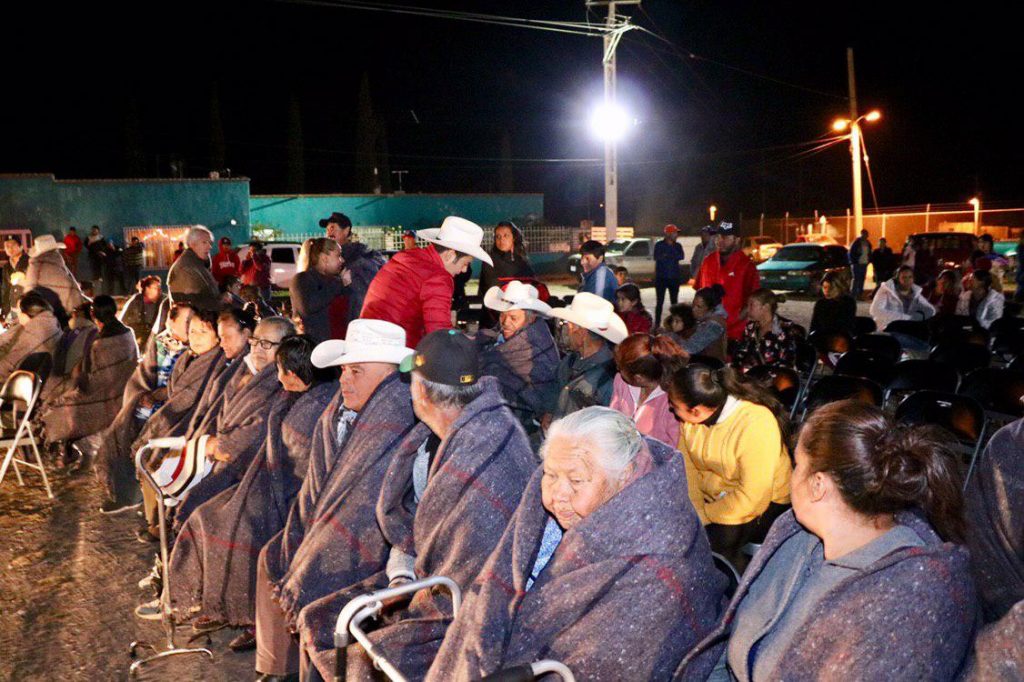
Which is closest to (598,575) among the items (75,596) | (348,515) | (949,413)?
(348,515)

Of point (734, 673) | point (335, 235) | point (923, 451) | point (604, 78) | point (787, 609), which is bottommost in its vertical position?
point (734, 673)

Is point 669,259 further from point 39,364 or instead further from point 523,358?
point 39,364

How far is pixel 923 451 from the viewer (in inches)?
85.6

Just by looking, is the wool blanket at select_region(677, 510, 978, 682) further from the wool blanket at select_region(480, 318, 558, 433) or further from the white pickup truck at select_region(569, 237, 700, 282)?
the white pickup truck at select_region(569, 237, 700, 282)

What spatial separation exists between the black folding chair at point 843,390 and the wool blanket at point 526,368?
1.78 metres

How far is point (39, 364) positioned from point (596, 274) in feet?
16.7

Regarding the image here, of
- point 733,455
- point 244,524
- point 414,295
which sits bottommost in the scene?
point 244,524

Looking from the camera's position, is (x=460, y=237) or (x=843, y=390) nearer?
(x=460, y=237)

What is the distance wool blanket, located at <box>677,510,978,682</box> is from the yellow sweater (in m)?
1.57

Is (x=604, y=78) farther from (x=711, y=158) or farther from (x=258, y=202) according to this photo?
(x=711, y=158)

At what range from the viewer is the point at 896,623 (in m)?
1.98

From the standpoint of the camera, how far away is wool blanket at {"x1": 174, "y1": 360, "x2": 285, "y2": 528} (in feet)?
15.2

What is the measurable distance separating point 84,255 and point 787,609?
2695 centimetres

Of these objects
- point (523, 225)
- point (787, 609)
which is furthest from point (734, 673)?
point (523, 225)
